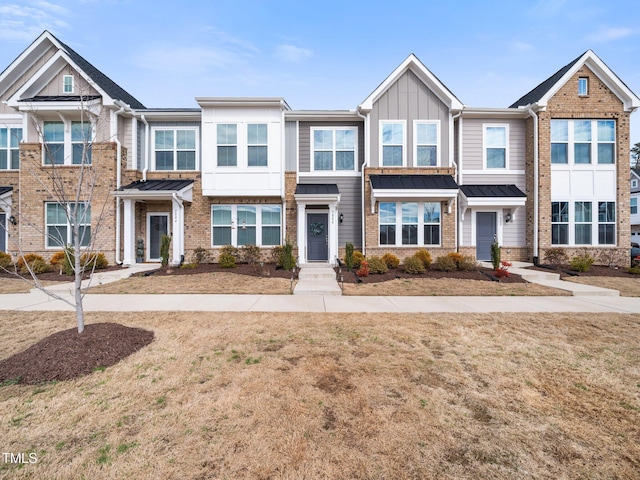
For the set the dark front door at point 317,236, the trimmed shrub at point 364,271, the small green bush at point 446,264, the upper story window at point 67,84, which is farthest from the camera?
the dark front door at point 317,236

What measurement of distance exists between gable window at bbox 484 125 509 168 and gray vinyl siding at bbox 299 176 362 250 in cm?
628

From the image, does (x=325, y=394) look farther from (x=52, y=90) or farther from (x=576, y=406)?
(x=52, y=90)

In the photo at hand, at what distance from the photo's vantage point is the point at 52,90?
1352cm

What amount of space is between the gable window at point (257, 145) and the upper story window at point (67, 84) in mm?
8382

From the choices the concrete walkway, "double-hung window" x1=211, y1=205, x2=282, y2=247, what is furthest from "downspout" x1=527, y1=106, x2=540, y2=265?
"double-hung window" x1=211, y1=205, x2=282, y2=247

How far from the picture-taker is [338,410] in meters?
2.99

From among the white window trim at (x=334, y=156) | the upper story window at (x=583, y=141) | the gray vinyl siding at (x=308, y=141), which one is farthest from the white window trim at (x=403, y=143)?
the upper story window at (x=583, y=141)

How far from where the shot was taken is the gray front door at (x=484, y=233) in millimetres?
14109

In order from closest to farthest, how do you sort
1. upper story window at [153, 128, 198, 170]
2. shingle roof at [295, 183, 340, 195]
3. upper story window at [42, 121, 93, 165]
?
shingle roof at [295, 183, 340, 195] → upper story window at [42, 121, 93, 165] → upper story window at [153, 128, 198, 170]

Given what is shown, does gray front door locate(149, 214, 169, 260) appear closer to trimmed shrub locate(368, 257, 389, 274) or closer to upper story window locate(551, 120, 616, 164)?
trimmed shrub locate(368, 257, 389, 274)

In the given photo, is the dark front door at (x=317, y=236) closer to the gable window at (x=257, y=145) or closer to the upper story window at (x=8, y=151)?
the gable window at (x=257, y=145)

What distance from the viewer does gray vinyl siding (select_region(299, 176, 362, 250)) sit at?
13.8m

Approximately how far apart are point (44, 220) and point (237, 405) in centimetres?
1516

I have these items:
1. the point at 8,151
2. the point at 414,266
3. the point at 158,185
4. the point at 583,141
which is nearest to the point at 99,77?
the point at 8,151
